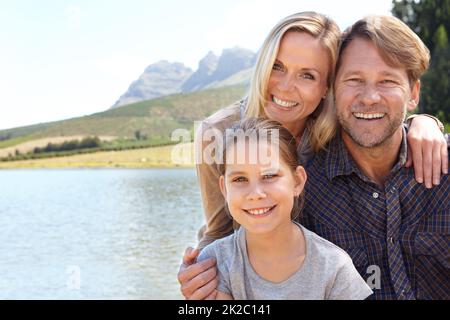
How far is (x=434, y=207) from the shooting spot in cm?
Result: 327

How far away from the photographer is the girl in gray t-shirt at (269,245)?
2.70 m

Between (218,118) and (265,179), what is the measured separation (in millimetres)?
885

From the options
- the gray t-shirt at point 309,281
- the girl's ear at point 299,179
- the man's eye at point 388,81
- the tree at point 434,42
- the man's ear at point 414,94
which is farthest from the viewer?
the tree at point 434,42

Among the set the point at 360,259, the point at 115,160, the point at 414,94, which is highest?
the point at 414,94

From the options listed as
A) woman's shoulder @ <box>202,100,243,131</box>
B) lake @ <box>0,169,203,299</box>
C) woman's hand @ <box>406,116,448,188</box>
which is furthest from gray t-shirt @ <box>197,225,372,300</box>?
lake @ <box>0,169,203,299</box>

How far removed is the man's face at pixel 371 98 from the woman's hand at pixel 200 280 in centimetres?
115

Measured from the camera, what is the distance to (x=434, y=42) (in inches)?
1075

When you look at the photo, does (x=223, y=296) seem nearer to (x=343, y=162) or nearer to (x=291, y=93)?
→ (x=343, y=162)

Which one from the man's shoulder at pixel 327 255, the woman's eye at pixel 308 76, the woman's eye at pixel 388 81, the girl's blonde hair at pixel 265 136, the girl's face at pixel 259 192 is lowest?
the man's shoulder at pixel 327 255

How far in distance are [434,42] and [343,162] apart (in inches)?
1025

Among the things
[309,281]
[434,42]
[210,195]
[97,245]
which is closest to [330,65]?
[210,195]

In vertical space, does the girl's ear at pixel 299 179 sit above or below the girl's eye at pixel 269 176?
below

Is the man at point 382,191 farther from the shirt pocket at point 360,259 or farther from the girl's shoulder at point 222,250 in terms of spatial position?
the girl's shoulder at point 222,250

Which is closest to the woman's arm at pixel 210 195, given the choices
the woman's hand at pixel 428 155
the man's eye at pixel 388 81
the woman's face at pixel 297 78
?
the woman's face at pixel 297 78
